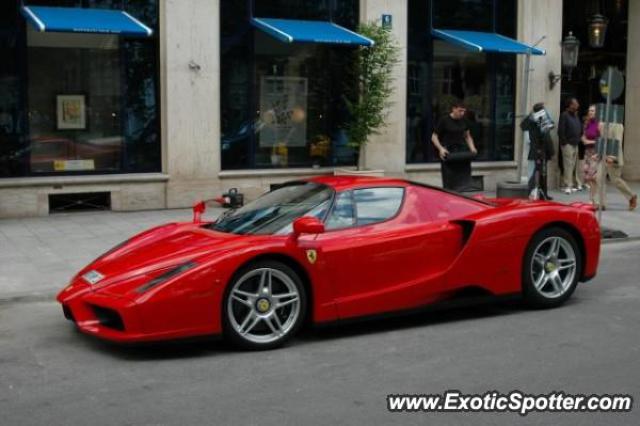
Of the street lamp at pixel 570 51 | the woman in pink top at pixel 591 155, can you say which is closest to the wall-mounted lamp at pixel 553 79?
the street lamp at pixel 570 51

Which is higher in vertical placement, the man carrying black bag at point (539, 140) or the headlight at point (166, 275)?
the man carrying black bag at point (539, 140)

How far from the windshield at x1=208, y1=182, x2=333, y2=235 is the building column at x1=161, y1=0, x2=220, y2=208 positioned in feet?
24.9

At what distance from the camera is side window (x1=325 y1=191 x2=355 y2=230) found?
7.23 meters

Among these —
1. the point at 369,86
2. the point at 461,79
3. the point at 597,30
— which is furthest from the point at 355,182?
the point at 597,30

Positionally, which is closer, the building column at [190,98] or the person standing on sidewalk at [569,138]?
the building column at [190,98]

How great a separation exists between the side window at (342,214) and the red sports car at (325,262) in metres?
0.01

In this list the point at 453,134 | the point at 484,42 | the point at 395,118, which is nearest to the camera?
the point at 453,134

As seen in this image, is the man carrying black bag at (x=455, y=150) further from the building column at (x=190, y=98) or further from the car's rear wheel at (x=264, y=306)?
the car's rear wheel at (x=264, y=306)

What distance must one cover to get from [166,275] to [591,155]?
11485 mm

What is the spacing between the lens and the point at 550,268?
812 centimetres

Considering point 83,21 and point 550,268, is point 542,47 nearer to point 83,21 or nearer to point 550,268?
point 83,21

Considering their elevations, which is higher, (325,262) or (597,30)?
(597,30)

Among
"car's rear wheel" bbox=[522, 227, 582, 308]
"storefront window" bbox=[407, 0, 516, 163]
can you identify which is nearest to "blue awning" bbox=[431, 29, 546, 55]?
"storefront window" bbox=[407, 0, 516, 163]

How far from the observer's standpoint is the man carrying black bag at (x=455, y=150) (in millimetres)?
13930
